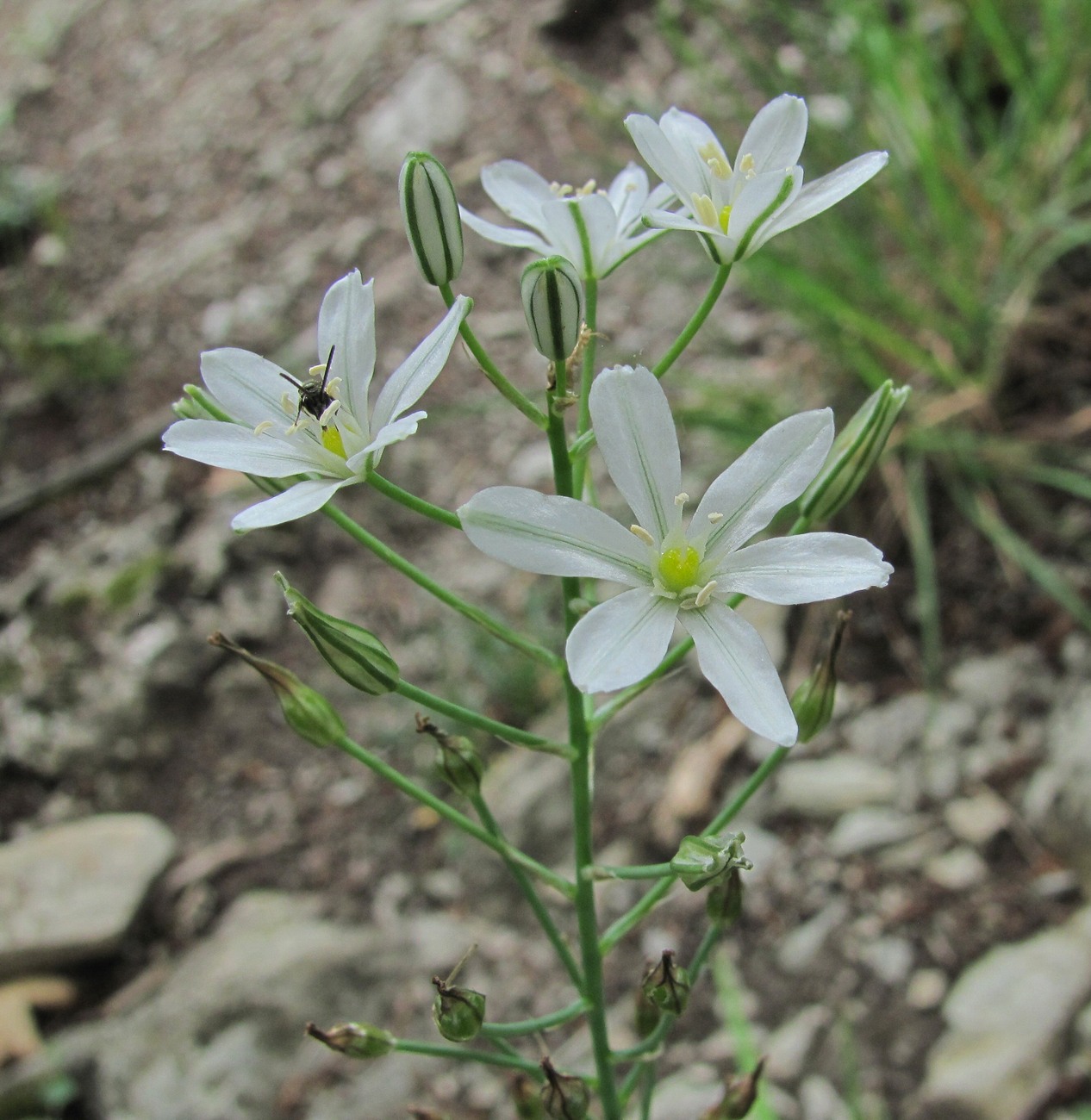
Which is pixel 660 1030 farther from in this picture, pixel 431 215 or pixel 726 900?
pixel 431 215

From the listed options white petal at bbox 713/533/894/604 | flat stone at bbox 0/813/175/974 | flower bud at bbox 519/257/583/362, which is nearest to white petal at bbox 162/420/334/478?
flower bud at bbox 519/257/583/362

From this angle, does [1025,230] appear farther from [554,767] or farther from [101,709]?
[101,709]

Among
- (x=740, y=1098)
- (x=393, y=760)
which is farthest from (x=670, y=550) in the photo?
(x=393, y=760)

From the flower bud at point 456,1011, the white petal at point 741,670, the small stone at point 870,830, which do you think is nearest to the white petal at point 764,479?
the white petal at point 741,670

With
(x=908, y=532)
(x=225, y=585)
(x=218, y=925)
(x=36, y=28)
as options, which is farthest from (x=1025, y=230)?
(x=36, y=28)

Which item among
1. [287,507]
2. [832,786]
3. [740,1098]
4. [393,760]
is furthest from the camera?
[393,760]

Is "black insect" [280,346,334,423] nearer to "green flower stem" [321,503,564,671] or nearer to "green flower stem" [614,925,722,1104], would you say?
"green flower stem" [321,503,564,671]

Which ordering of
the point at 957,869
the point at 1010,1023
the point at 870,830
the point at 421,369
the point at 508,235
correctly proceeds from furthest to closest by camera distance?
the point at 870,830
the point at 957,869
the point at 1010,1023
the point at 508,235
the point at 421,369
